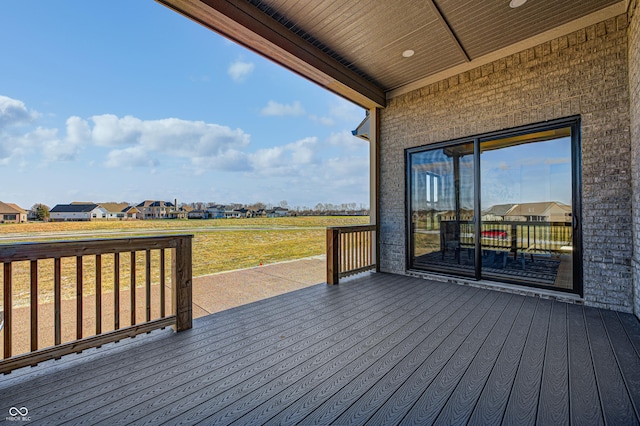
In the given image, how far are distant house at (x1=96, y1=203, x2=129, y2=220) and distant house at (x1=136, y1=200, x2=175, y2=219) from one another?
1.67ft

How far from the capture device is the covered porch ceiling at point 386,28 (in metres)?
2.96

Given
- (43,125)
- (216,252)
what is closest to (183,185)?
(216,252)

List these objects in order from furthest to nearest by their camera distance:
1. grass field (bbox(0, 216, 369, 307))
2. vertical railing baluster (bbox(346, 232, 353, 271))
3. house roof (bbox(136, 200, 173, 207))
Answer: house roof (bbox(136, 200, 173, 207)) < grass field (bbox(0, 216, 369, 307)) < vertical railing baluster (bbox(346, 232, 353, 271))

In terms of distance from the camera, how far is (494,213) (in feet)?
13.2

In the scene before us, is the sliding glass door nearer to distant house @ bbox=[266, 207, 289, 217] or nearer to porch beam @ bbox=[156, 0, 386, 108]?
porch beam @ bbox=[156, 0, 386, 108]

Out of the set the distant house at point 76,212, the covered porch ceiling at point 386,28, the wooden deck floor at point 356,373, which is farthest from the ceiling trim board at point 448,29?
the distant house at point 76,212

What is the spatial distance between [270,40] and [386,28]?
144 centimetres

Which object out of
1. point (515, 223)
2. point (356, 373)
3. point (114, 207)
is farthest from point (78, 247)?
point (114, 207)

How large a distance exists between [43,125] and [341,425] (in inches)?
372

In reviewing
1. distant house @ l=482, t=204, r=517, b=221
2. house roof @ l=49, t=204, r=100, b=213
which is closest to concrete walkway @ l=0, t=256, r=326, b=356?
house roof @ l=49, t=204, r=100, b=213

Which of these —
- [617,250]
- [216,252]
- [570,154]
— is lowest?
[216,252]

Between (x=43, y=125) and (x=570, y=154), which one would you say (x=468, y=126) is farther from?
(x=43, y=125)

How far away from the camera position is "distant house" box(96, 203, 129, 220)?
7.55m

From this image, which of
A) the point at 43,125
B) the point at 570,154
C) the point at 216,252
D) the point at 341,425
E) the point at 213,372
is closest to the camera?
the point at 341,425
